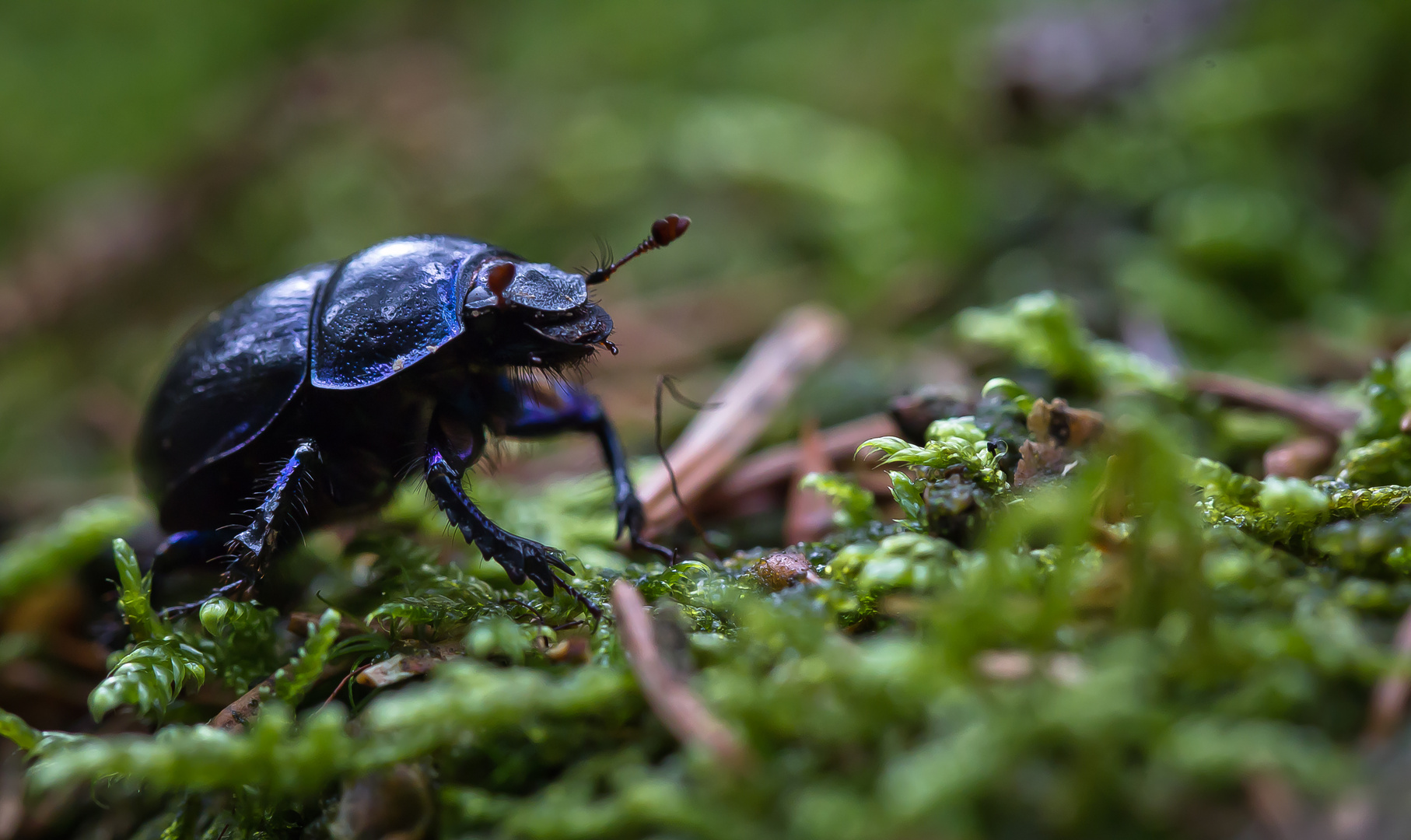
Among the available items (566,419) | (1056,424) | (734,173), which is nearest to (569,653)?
(566,419)

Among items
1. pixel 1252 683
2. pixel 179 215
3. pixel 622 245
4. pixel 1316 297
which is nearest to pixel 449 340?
pixel 1252 683

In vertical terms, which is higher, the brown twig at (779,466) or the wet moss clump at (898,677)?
the brown twig at (779,466)

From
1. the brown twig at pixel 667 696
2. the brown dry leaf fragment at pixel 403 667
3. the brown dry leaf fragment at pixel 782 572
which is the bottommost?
the brown twig at pixel 667 696

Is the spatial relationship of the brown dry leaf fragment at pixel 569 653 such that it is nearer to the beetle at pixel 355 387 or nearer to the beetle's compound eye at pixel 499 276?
the beetle at pixel 355 387

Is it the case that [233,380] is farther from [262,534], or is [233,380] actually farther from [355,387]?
[262,534]

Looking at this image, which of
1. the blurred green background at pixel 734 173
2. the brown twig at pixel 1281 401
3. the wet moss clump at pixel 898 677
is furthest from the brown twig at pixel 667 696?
the brown twig at pixel 1281 401

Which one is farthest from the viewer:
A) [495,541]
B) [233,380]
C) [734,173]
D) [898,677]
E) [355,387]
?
[734,173]
